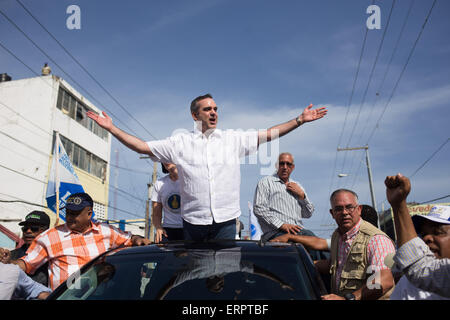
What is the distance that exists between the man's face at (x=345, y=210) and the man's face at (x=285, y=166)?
5.20 ft

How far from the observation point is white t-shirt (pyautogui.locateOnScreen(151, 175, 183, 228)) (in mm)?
4820

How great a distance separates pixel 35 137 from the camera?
22844 millimetres

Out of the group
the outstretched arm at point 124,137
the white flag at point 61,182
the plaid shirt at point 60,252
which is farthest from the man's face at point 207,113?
the white flag at point 61,182

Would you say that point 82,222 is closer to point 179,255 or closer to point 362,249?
point 179,255

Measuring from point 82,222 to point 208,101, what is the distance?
5.54 ft

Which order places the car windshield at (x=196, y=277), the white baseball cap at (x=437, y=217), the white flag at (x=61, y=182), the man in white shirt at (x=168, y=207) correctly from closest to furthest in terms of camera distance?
the car windshield at (x=196, y=277), the white baseball cap at (x=437, y=217), the man in white shirt at (x=168, y=207), the white flag at (x=61, y=182)

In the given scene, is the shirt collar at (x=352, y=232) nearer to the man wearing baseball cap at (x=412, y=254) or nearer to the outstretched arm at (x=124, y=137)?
the man wearing baseball cap at (x=412, y=254)

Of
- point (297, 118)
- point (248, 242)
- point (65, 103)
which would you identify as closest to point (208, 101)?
point (297, 118)

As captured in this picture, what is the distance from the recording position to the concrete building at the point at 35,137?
21547 millimetres

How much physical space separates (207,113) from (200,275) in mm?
1723

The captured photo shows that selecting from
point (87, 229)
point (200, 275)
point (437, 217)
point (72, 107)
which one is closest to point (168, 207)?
point (87, 229)

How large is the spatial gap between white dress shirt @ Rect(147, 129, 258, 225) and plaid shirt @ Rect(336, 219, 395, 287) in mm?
921

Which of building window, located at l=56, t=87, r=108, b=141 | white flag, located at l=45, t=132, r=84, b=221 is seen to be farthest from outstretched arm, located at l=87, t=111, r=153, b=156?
building window, located at l=56, t=87, r=108, b=141

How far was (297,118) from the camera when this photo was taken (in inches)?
141
